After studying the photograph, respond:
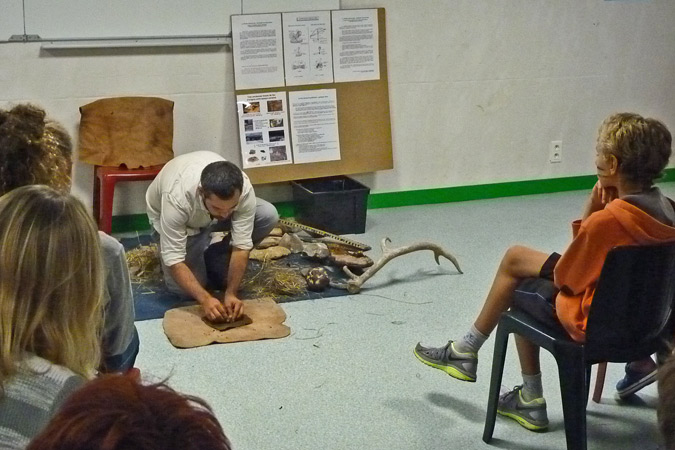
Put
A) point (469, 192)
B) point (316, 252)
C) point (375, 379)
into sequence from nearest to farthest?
point (375, 379) < point (316, 252) < point (469, 192)

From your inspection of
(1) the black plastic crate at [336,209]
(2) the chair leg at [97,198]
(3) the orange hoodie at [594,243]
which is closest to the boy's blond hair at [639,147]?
(3) the orange hoodie at [594,243]

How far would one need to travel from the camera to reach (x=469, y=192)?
622cm

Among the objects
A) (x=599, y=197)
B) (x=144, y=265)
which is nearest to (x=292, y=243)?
(x=144, y=265)

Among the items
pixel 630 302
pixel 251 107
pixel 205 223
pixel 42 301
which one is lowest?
pixel 630 302

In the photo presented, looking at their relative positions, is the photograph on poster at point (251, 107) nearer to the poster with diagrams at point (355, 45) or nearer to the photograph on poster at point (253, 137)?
the photograph on poster at point (253, 137)

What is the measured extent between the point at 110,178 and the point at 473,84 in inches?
108

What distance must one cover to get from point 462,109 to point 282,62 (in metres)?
1.47

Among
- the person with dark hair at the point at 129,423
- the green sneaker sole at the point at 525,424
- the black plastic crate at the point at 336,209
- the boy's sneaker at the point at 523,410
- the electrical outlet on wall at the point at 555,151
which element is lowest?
the green sneaker sole at the point at 525,424

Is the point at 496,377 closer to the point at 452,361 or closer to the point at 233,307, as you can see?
the point at 452,361

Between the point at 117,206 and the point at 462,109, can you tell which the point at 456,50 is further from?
the point at 117,206

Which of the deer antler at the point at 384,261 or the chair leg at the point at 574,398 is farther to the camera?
the deer antler at the point at 384,261

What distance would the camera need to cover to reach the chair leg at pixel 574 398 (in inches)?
95.3

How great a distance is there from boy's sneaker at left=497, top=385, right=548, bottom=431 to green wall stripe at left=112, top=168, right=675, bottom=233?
114 inches

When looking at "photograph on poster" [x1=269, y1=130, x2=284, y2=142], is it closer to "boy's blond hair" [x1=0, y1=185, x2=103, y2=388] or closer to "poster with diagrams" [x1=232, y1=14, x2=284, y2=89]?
"poster with diagrams" [x1=232, y1=14, x2=284, y2=89]
